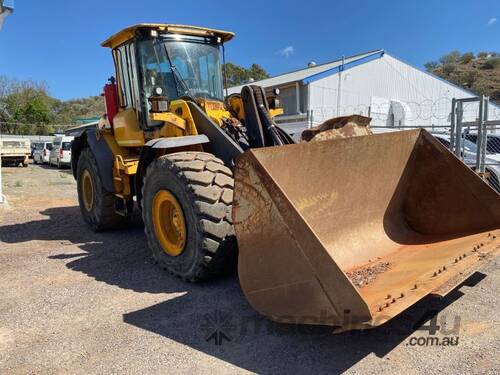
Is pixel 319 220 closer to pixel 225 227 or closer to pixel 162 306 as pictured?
pixel 225 227

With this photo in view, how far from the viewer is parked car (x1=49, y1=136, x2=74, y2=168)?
73.9 feet

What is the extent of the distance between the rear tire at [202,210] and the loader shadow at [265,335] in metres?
0.36

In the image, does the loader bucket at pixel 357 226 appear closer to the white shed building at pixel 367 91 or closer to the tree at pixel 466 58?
the white shed building at pixel 367 91

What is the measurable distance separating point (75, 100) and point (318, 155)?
90999mm

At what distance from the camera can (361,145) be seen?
4.05 m

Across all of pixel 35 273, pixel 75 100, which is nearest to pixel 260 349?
pixel 35 273

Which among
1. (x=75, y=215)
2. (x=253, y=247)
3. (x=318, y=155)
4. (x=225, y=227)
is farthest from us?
(x=75, y=215)

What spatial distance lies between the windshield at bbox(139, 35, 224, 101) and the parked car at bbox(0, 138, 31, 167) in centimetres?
2094

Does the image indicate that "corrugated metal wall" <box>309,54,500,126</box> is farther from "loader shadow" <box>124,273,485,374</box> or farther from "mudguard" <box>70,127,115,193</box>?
"loader shadow" <box>124,273,485,374</box>

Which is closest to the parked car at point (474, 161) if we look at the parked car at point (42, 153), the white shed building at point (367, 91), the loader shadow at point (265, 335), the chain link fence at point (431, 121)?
the chain link fence at point (431, 121)

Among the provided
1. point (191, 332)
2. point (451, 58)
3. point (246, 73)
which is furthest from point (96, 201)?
point (451, 58)

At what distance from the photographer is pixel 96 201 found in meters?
6.70

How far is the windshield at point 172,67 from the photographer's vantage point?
213 inches

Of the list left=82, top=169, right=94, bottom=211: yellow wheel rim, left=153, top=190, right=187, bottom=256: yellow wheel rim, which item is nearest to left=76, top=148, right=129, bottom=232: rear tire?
left=82, top=169, right=94, bottom=211: yellow wheel rim
